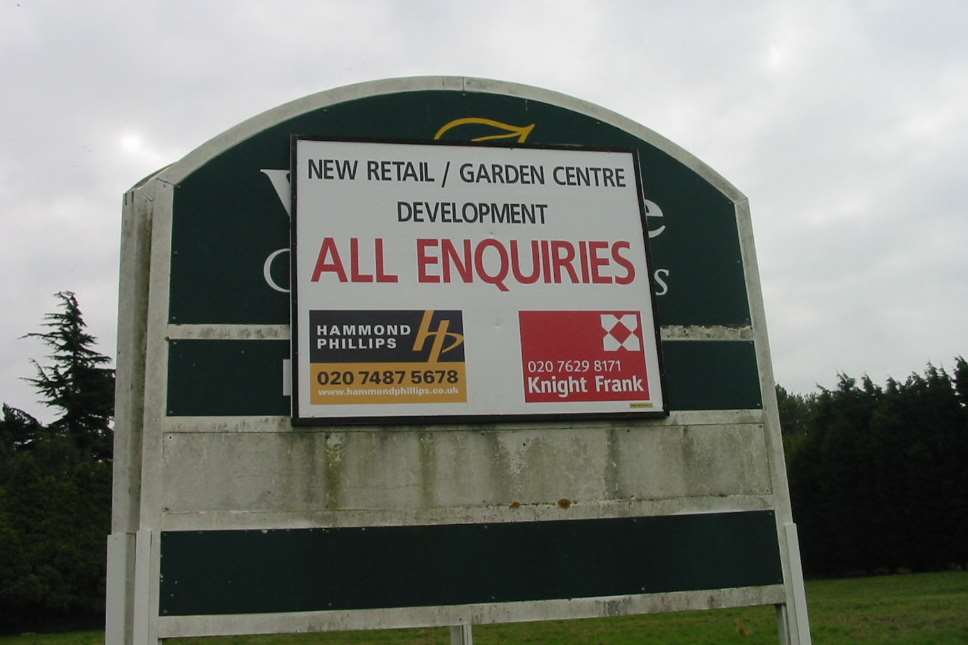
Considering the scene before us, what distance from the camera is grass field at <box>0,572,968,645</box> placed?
64.4ft

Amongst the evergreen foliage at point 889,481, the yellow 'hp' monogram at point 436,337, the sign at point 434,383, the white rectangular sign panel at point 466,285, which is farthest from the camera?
the evergreen foliage at point 889,481

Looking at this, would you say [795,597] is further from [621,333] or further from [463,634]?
[463,634]

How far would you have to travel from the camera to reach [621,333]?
7.77 metres

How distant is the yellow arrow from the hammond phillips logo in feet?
5.66

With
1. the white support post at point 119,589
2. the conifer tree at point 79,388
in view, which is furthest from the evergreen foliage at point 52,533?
the white support post at point 119,589

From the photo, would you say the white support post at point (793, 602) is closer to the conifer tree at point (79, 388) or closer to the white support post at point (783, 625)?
the white support post at point (783, 625)

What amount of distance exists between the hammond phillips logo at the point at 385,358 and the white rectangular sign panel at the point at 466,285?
0.04 ft

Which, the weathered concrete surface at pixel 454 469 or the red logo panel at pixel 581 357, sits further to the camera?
the red logo panel at pixel 581 357

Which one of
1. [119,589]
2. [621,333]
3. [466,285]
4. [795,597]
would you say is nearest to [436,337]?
[466,285]

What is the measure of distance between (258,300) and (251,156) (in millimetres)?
1281

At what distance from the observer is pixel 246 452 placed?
6.95 meters

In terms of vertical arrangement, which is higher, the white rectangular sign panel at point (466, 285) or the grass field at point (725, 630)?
the white rectangular sign panel at point (466, 285)

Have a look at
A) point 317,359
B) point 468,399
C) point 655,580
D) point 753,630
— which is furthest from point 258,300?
point 753,630

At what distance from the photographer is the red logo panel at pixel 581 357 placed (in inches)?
296
